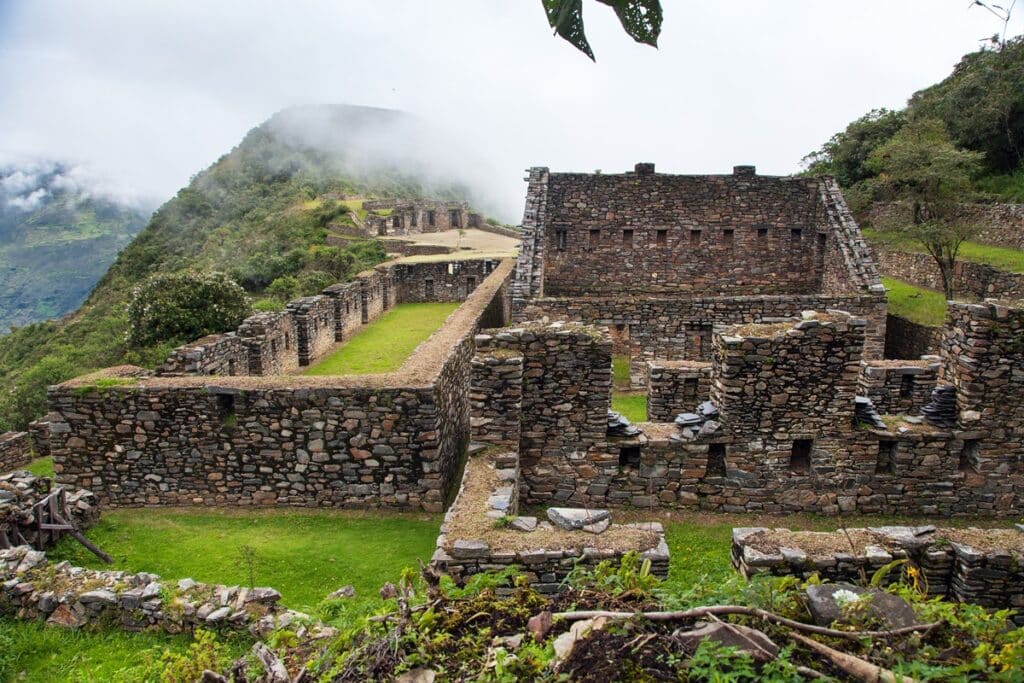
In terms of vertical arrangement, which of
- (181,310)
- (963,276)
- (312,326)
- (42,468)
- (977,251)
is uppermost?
(977,251)

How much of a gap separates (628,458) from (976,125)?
31628 millimetres

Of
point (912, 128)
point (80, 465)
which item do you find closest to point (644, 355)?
point (80, 465)

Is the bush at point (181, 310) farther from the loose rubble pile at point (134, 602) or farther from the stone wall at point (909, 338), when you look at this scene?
the stone wall at point (909, 338)

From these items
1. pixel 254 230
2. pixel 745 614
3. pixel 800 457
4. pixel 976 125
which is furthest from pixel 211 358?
pixel 254 230

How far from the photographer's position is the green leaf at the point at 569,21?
1580mm

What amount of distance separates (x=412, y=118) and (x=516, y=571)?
118 m

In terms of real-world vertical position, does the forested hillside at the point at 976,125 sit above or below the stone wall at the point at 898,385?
above

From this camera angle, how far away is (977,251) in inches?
941

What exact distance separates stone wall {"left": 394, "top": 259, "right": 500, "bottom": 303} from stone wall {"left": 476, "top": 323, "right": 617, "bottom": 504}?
18358 mm

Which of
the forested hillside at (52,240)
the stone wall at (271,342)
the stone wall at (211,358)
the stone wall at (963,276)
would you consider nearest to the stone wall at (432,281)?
the stone wall at (271,342)

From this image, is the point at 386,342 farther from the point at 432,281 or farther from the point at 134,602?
the point at 134,602

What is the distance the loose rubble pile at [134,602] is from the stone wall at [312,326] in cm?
1010

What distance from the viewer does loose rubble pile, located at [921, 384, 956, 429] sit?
770 cm

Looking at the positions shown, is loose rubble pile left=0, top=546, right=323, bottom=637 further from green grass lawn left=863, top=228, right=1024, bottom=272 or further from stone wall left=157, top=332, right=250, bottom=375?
green grass lawn left=863, top=228, right=1024, bottom=272
